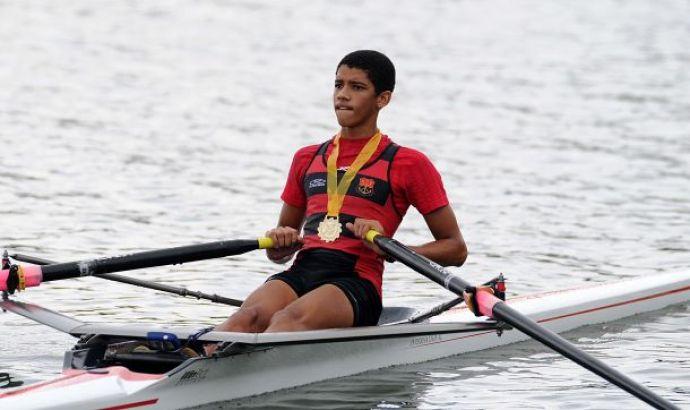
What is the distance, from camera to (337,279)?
30.6 ft

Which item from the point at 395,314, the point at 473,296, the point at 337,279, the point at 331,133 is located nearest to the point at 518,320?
the point at 473,296

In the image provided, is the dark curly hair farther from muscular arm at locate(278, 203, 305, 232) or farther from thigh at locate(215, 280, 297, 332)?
thigh at locate(215, 280, 297, 332)

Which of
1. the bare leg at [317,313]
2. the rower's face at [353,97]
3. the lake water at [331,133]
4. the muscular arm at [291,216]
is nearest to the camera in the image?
the bare leg at [317,313]

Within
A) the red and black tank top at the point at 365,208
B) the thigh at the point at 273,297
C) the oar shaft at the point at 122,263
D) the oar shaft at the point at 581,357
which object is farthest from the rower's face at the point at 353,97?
the oar shaft at the point at 581,357

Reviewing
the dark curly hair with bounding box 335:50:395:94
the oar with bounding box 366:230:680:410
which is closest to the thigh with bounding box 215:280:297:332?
the oar with bounding box 366:230:680:410

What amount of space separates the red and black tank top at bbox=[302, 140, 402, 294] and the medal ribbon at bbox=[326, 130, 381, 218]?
3 cm

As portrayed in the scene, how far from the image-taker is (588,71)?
1448 inches

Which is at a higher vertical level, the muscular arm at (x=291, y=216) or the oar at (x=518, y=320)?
the muscular arm at (x=291, y=216)

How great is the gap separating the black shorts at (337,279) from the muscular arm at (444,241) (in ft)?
1.50

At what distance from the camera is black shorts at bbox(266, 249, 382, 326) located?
930 cm

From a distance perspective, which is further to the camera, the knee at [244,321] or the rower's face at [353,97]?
the rower's face at [353,97]

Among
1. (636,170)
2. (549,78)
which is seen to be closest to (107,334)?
(636,170)

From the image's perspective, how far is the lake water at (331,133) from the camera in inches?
428

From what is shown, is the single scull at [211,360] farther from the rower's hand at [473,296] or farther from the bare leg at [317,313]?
the rower's hand at [473,296]
